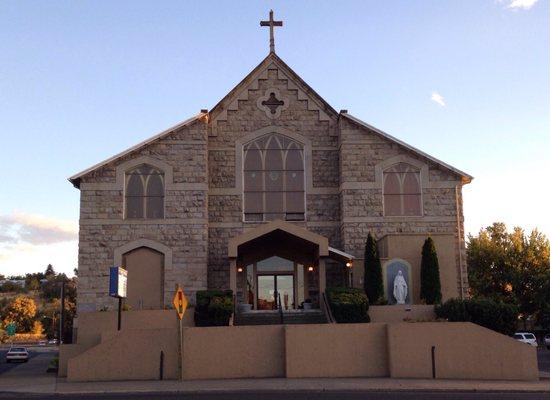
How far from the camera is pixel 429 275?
97.6 ft

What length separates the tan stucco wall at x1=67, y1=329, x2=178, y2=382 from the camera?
2278 cm

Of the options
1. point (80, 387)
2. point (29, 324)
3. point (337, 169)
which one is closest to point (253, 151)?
point (337, 169)

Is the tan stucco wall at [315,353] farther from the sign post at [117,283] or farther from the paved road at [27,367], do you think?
the paved road at [27,367]

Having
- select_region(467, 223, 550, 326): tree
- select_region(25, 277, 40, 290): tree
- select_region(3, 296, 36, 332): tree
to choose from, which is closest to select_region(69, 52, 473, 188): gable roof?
select_region(467, 223, 550, 326): tree

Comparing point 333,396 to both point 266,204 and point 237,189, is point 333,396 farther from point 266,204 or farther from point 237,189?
point 237,189

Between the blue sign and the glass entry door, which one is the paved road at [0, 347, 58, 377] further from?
the glass entry door

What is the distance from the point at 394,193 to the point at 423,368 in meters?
11.5

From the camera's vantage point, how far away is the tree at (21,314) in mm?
104050

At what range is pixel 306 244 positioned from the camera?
3067 centimetres

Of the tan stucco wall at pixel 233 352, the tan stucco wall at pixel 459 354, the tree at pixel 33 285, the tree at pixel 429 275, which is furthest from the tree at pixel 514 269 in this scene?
the tree at pixel 33 285

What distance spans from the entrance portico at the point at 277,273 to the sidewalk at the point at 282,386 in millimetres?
9569

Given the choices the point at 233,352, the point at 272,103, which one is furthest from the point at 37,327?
the point at 233,352

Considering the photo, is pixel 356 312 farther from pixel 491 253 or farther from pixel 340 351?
pixel 491 253

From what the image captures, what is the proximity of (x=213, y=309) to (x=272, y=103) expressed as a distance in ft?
36.5
